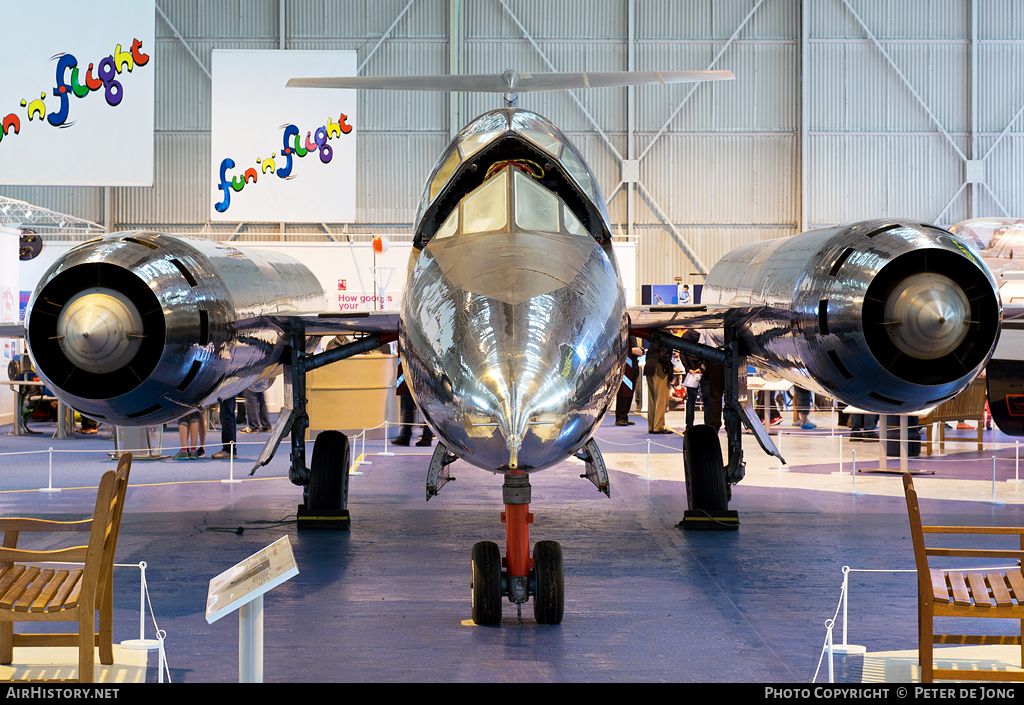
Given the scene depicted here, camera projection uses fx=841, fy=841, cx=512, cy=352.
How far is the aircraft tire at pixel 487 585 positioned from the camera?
205 inches

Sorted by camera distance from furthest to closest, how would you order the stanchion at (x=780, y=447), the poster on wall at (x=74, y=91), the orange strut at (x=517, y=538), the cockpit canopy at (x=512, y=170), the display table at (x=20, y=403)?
the display table at (x=20, y=403) → the poster on wall at (x=74, y=91) → the stanchion at (x=780, y=447) → the cockpit canopy at (x=512, y=170) → the orange strut at (x=517, y=538)

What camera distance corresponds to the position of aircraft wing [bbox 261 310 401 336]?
6852 mm

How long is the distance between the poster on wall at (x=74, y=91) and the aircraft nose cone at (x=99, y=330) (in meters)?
11.0

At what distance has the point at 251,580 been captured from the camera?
3465mm

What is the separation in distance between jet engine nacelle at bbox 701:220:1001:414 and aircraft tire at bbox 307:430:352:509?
4670 millimetres

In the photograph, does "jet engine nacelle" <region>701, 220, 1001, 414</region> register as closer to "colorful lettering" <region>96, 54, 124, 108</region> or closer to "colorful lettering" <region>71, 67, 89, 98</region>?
"colorful lettering" <region>96, 54, 124, 108</region>

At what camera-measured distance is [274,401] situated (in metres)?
21.5

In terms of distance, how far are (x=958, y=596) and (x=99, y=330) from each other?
197 inches

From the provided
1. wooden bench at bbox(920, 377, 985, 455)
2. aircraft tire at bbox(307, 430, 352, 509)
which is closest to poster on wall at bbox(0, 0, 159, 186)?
→ aircraft tire at bbox(307, 430, 352, 509)

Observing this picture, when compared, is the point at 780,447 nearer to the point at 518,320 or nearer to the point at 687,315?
the point at 687,315

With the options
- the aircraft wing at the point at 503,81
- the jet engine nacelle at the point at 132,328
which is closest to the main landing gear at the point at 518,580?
the jet engine nacelle at the point at 132,328

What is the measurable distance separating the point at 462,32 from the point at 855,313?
74.9ft

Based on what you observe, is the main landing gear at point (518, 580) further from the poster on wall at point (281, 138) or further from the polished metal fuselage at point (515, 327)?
the poster on wall at point (281, 138)

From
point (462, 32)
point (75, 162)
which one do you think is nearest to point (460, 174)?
point (75, 162)
